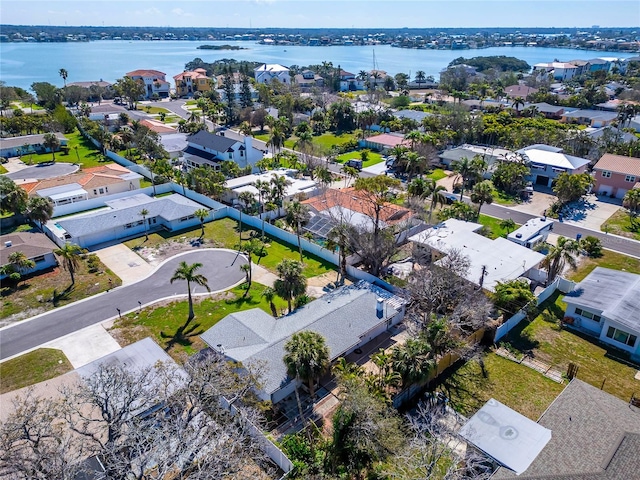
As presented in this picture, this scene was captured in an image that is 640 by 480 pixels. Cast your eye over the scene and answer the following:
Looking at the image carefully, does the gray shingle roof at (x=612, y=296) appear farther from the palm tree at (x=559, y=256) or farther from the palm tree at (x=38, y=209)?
the palm tree at (x=38, y=209)

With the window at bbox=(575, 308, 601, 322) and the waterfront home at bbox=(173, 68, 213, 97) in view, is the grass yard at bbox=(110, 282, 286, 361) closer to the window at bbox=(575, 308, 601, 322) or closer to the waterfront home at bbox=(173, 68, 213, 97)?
the window at bbox=(575, 308, 601, 322)

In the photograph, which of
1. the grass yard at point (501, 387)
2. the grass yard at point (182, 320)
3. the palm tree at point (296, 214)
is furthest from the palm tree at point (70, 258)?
the grass yard at point (501, 387)

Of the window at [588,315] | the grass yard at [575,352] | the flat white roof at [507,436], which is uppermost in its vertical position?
the flat white roof at [507,436]

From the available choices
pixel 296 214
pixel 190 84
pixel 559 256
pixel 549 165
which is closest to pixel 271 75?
pixel 190 84

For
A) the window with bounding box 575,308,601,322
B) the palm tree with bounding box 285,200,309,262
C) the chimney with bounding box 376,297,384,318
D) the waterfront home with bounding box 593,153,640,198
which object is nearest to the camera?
the chimney with bounding box 376,297,384,318

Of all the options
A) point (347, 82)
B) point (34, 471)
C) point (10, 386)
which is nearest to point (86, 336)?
point (10, 386)

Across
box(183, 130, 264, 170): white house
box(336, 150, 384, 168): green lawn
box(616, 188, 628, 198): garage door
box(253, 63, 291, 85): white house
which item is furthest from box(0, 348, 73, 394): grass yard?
box(253, 63, 291, 85): white house

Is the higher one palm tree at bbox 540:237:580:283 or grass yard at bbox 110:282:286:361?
palm tree at bbox 540:237:580:283

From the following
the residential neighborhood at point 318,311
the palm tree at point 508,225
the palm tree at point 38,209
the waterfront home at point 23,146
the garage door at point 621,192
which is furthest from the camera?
the waterfront home at point 23,146
